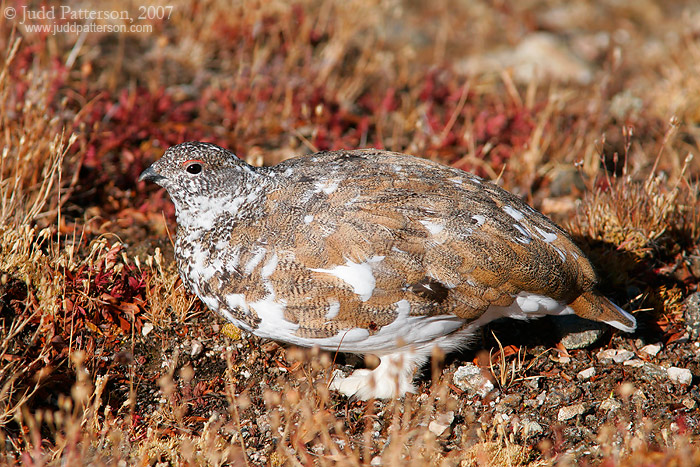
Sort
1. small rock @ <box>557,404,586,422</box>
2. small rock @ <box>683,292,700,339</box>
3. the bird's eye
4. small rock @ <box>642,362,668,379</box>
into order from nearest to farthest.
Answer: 1. the bird's eye
2. small rock @ <box>557,404,586,422</box>
3. small rock @ <box>642,362,668,379</box>
4. small rock @ <box>683,292,700,339</box>

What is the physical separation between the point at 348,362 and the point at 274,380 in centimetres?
44

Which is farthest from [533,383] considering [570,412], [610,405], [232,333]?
[232,333]

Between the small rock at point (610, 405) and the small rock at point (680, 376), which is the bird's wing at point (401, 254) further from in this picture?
the small rock at point (680, 376)

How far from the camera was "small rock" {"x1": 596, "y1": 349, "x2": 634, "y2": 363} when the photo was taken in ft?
12.1

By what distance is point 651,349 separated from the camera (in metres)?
3.73

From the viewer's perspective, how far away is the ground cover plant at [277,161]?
10.0 ft

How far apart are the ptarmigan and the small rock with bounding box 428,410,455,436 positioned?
294mm

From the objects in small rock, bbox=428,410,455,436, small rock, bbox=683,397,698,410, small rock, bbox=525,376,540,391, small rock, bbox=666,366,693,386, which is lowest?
small rock, bbox=428,410,455,436

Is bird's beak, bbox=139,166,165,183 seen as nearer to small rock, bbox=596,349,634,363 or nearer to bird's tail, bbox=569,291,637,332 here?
bird's tail, bbox=569,291,637,332

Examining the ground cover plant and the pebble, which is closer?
the ground cover plant

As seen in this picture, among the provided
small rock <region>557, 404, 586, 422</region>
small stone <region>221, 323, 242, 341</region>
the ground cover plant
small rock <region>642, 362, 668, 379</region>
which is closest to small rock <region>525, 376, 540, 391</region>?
the ground cover plant

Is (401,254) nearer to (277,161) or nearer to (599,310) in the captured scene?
(599,310)

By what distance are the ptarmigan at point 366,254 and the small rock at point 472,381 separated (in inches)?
11.5

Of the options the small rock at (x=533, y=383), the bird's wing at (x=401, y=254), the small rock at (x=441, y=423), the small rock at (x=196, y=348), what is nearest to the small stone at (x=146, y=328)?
the small rock at (x=196, y=348)
